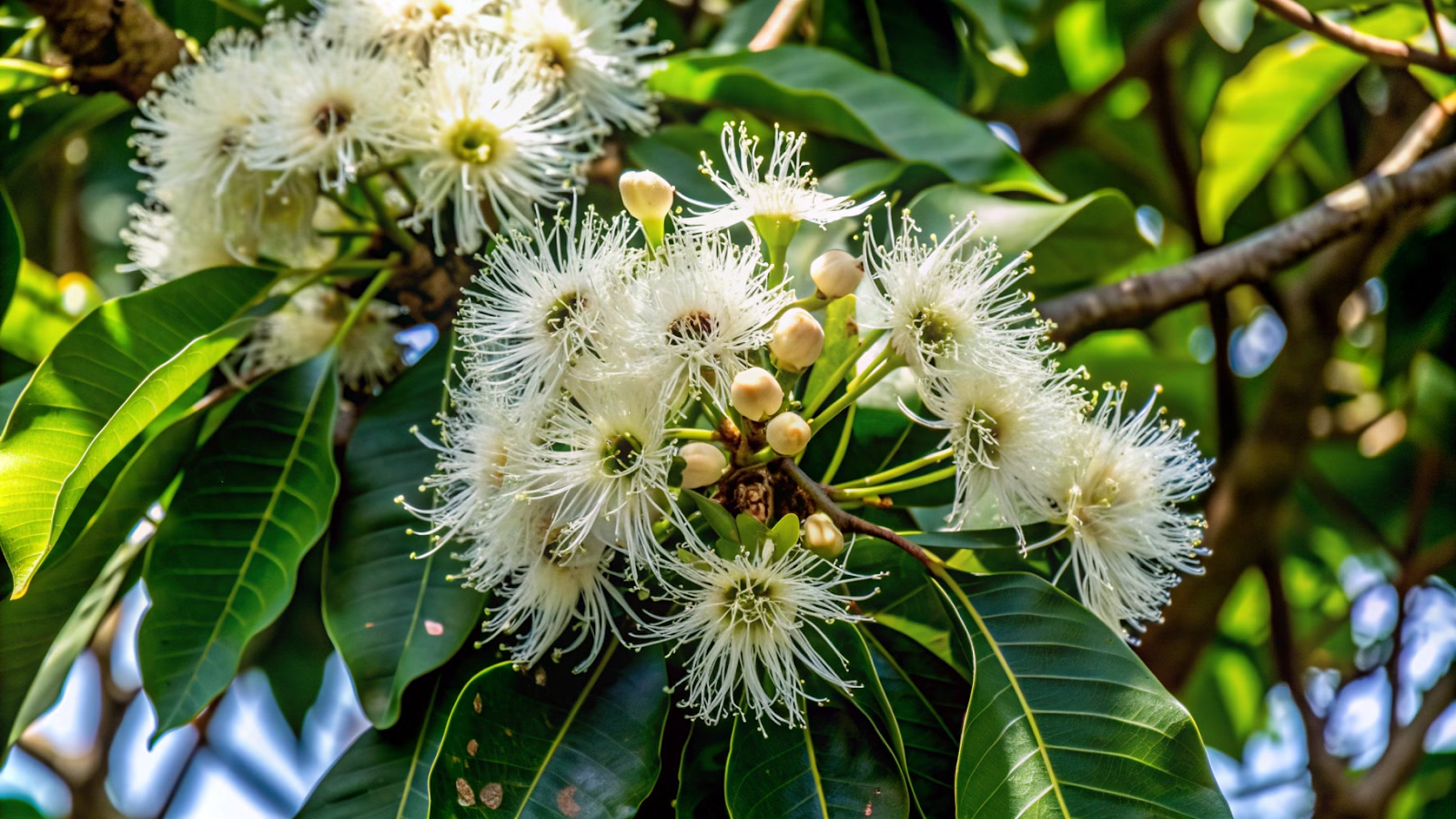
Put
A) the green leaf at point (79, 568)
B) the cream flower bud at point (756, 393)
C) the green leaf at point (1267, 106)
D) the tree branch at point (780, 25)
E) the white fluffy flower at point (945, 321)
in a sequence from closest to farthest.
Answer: the cream flower bud at point (756, 393) → the white fluffy flower at point (945, 321) → the green leaf at point (79, 568) → the tree branch at point (780, 25) → the green leaf at point (1267, 106)

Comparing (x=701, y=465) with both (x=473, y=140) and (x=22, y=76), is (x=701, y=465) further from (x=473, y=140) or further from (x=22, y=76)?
(x=22, y=76)

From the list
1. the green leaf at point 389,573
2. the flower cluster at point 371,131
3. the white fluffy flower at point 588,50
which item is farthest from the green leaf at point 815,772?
the white fluffy flower at point 588,50

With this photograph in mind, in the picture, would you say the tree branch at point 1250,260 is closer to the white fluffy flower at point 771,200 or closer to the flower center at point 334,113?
the white fluffy flower at point 771,200

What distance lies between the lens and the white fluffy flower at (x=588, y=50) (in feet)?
5.53

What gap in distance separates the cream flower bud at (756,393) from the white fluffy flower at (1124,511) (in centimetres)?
37

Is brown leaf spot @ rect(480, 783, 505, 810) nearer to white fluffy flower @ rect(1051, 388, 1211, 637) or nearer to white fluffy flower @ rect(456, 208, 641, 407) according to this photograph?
white fluffy flower @ rect(456, 208, 641, 407)

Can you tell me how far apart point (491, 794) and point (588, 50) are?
1.10 metres

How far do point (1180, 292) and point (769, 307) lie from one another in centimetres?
103

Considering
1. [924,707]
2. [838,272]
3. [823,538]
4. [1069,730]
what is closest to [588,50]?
[838,272]

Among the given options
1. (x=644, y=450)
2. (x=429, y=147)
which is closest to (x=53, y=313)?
(x=429, y=147)

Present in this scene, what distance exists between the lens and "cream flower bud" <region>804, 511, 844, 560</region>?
1.10 metres

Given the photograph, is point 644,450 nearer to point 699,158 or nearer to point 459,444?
point 459,444

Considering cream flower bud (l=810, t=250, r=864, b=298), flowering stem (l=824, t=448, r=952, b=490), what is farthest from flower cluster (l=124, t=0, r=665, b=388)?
flowering stem (l=824, t=448, r=952, b=490)

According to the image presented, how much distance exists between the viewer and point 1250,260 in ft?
6.33
